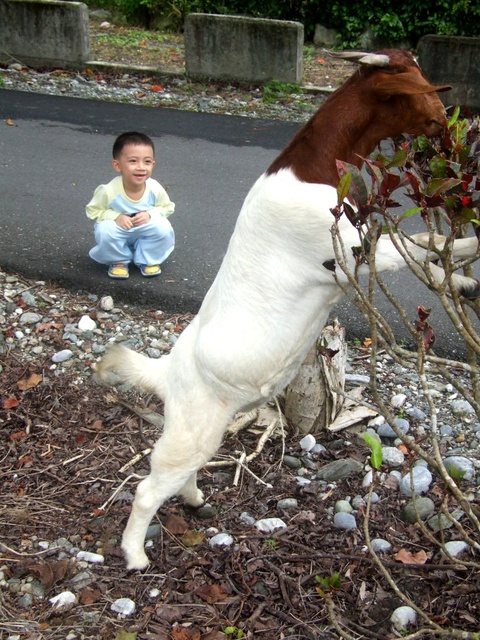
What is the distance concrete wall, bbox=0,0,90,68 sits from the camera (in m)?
10.7

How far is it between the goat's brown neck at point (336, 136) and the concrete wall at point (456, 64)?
23.7 ft

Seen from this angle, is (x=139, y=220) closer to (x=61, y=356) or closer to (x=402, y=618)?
(x=61, y=356)

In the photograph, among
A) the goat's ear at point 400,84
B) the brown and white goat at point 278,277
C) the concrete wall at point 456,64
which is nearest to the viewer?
the goat's ear at point 400,84

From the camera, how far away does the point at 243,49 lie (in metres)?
10.1

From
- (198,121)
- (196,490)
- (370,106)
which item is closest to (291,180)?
(370,106)

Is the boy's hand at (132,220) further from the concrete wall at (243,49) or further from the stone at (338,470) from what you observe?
the concrete wall at (243,49)

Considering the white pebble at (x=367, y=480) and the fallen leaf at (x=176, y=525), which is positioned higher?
the white pebble at (x=367, y=480)

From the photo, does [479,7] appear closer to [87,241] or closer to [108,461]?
[87,241]

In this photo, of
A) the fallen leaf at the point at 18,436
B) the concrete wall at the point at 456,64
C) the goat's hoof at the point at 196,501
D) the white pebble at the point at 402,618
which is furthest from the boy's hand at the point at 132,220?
the concrete wall at the point at 456,64

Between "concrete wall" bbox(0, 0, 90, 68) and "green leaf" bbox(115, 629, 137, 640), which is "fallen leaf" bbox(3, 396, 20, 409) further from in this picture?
"concrete wall" bbox(0, 0, 90, 68)

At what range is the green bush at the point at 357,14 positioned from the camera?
11984mm

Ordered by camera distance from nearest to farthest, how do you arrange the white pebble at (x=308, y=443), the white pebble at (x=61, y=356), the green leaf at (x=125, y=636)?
the green leaf at (x=125, y=636) → the white pebble at (x=308, y=443) → the white pebble at (x=61, y=356)

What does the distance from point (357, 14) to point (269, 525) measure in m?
11.3

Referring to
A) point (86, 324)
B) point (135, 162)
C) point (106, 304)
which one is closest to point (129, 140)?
point (135, 162)
